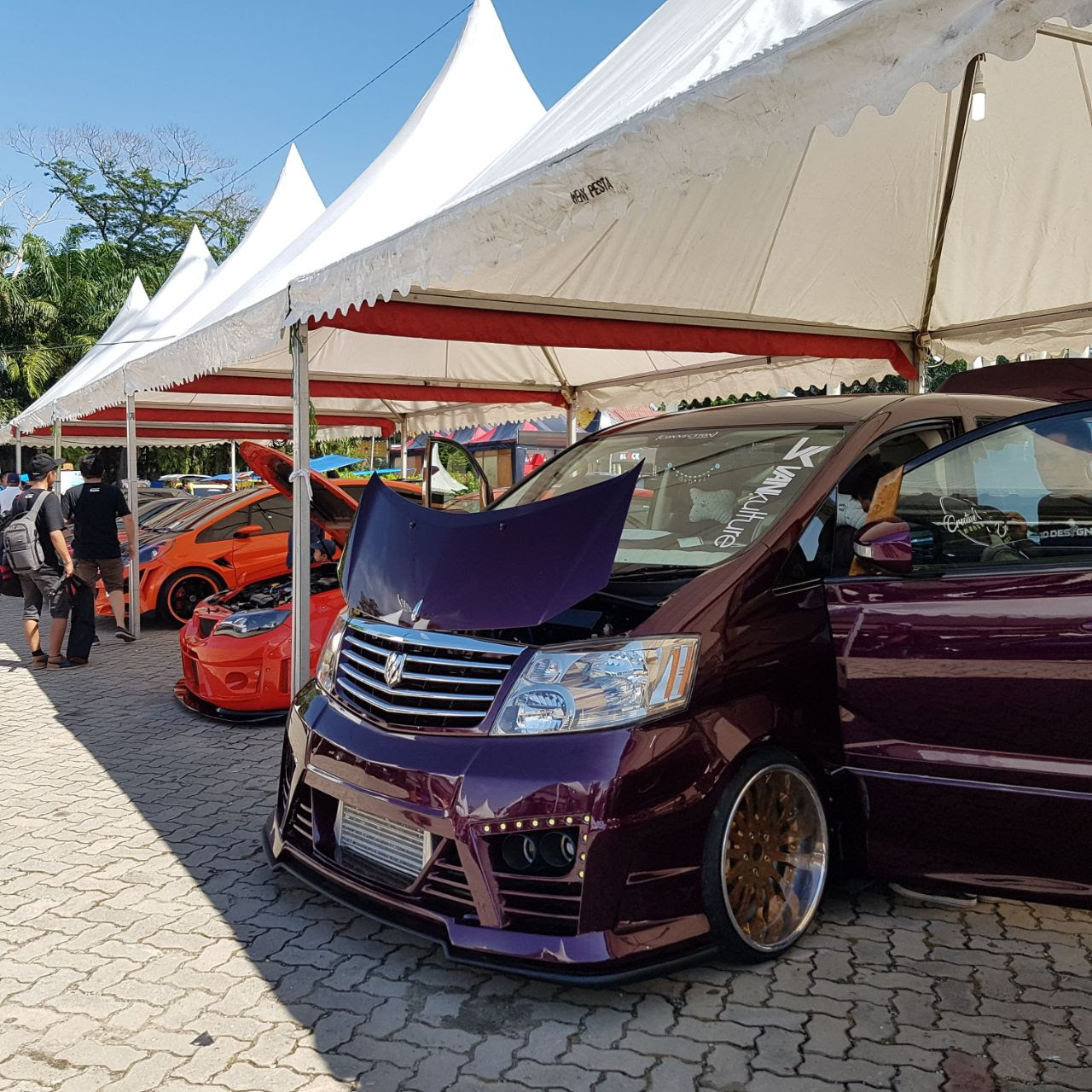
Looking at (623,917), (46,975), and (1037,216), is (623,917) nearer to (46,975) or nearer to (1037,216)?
(46,975)

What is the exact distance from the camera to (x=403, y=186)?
620 cm

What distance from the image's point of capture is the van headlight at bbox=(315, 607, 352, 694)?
143 inches

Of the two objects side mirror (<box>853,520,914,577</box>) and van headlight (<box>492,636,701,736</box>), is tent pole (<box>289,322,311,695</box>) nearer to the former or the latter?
van headlight (<box>492,636,701,736</box>)

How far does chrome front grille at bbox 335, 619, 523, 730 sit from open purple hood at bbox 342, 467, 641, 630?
60 millimetres

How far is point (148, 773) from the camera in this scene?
221 inches

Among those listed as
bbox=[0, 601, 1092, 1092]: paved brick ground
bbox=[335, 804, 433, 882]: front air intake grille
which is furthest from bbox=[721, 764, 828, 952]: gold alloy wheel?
bbox=[335, 804, 433, 882]: front air intake grille

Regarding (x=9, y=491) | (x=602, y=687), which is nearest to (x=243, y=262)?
(x=602, y=687)

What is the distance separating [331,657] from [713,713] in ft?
4.88

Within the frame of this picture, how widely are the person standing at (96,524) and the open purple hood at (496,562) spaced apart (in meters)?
6.54

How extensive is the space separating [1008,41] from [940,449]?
4.26 feet

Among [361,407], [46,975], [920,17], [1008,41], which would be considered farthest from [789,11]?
[361,407]

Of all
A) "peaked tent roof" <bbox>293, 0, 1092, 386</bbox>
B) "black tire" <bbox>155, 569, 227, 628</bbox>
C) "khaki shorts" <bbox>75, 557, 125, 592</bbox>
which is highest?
"peaked tent roof" <bbox>293, 0, 1092, 386</bbox>

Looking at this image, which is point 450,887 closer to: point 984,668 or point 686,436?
point 984,668

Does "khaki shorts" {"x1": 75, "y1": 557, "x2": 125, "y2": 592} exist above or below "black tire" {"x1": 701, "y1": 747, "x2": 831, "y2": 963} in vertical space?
above
